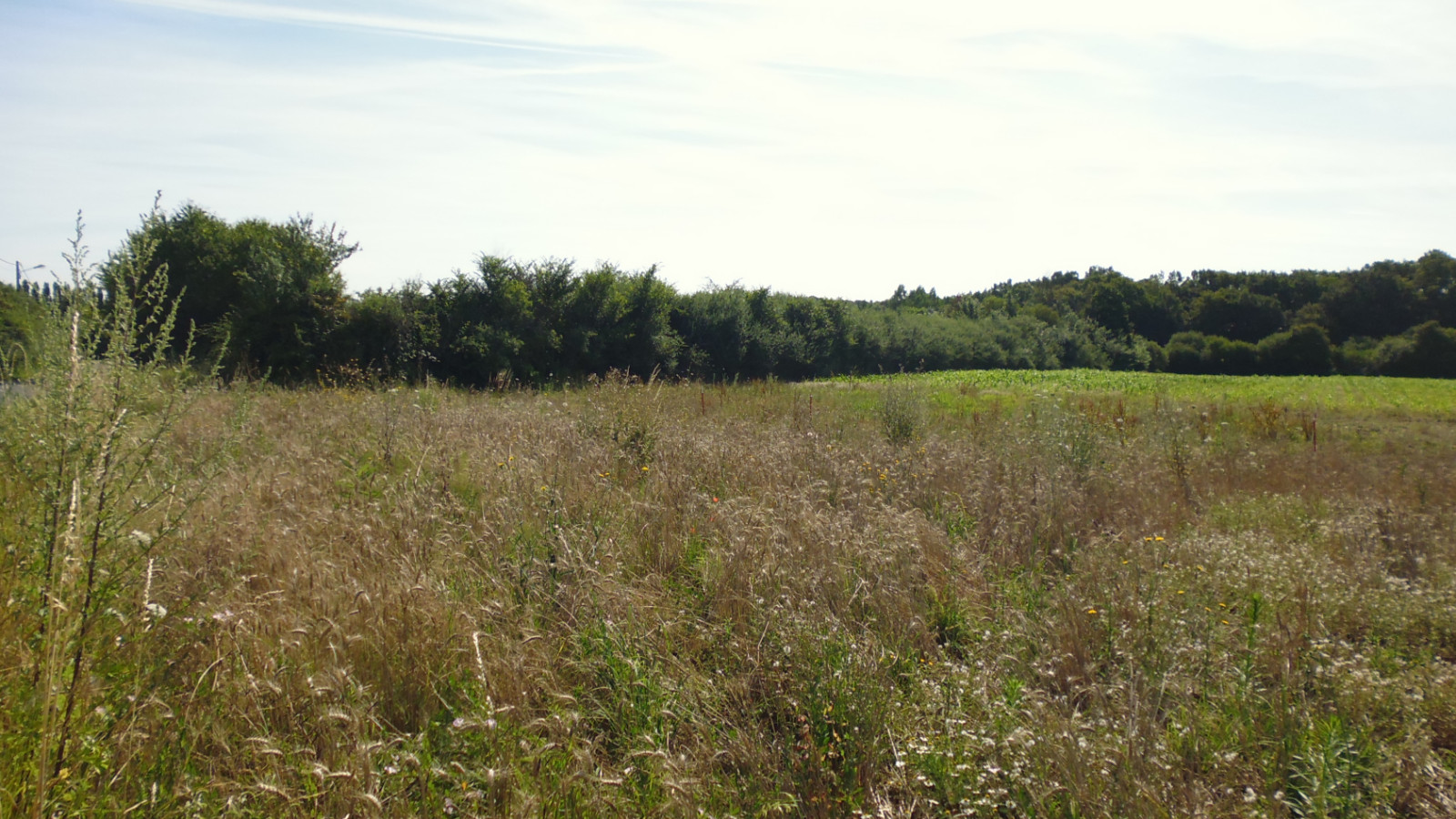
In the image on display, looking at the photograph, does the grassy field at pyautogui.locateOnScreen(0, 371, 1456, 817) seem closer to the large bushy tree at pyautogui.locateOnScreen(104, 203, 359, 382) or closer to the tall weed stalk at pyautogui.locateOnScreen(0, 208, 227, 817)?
the tall weed stalk at pyautogui.locateOnScreen(0, 208, 227, 817)

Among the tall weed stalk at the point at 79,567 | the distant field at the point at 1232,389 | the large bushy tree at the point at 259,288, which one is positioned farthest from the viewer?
the distant field at the point at 1232,389

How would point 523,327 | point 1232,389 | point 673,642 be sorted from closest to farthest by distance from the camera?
point 673,642 < point 523,327 < point 1232,389

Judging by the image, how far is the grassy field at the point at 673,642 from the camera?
7.82 feet

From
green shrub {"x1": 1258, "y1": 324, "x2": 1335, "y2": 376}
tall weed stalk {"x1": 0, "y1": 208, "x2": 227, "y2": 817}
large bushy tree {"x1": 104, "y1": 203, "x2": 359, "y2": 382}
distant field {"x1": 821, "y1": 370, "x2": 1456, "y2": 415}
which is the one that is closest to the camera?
tall weed stalk {"x1": 0, "y1": 208, "x2": 227, "y2": 817}

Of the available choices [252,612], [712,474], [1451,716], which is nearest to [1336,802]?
[1451,716]

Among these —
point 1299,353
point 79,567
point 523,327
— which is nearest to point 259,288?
point 523,327

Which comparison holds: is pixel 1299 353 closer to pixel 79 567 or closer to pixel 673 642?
pixel 673 642

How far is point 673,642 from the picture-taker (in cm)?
357

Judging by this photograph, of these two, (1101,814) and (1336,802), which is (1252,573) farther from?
(1101,814)

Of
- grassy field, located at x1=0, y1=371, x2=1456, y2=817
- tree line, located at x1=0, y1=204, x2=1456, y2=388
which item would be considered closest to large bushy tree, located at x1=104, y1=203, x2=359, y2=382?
tree line, located at x1=0, y1=204, x2=1456, y2=388

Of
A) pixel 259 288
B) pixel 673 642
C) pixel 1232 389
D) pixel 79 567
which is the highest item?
pixel 259 288

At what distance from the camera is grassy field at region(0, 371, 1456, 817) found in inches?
93.9

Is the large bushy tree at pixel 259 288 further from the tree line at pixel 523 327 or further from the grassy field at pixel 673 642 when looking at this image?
the grassy field at pixel 673 642

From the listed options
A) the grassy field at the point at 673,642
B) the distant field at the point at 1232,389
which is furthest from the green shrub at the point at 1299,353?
the grassy field at the point at 673,642
